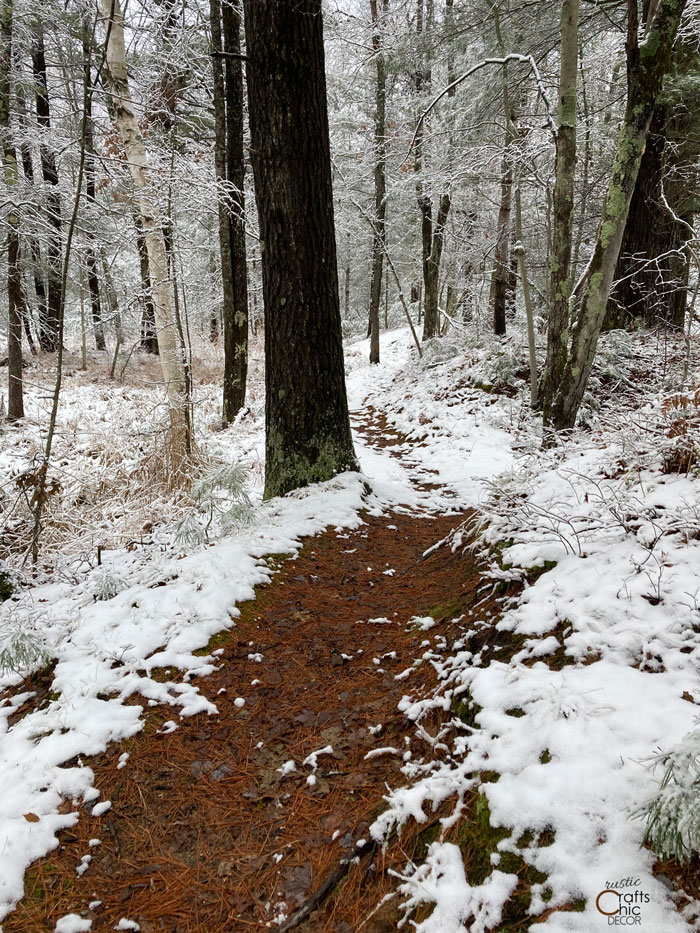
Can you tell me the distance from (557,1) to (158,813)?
1043 cm

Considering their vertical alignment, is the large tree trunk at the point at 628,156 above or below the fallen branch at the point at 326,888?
above

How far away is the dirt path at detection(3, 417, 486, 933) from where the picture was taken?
1.61 metres

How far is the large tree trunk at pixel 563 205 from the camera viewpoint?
5102 mm

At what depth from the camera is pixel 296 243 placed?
4449 mm

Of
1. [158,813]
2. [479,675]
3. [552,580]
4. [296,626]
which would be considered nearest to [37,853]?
[158,813]

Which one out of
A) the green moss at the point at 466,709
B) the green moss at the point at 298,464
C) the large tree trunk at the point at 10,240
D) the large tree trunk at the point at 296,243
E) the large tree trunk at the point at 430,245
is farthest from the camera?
the large tree trunk at the point at 430,245

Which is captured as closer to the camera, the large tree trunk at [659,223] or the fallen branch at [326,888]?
the fallen branch at [326,888]

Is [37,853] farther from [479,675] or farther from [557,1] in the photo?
[557,1]

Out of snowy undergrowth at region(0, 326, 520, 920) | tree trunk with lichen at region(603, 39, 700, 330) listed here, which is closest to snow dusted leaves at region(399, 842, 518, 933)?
snowy undergrowth at region(0, 326, 520, 920)

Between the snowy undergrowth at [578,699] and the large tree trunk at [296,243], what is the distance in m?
2.11

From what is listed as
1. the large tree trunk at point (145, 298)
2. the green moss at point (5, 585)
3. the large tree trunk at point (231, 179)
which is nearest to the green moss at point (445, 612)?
the green moss at point (5, 585)

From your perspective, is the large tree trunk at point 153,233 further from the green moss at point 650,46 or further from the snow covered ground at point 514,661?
the green moss at point 650,46

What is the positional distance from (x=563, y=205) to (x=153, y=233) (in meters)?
5.49

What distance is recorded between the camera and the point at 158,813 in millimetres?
1932
